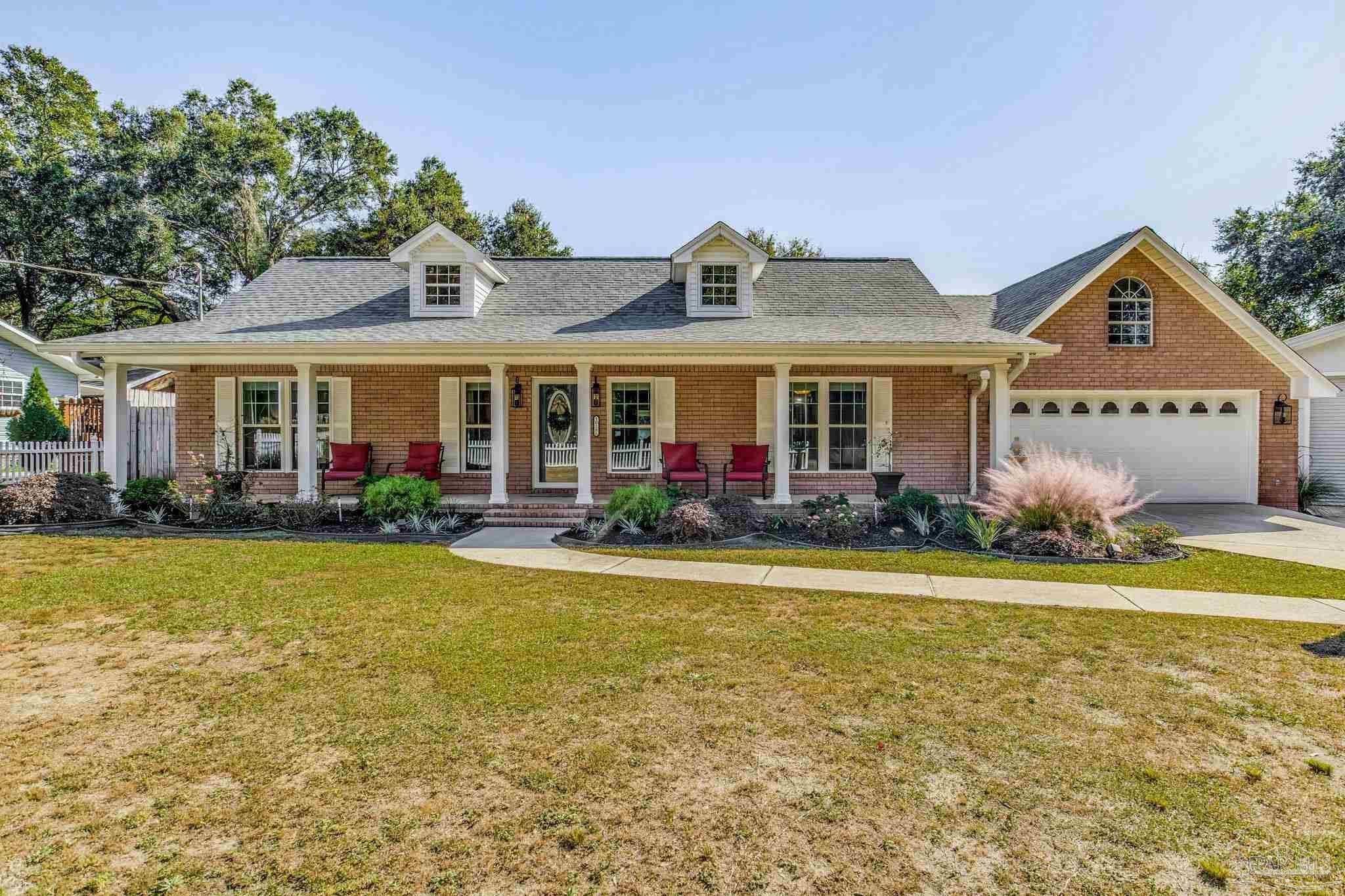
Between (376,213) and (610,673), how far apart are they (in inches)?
1290

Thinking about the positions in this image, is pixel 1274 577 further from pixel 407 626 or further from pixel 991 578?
pixel 407 626

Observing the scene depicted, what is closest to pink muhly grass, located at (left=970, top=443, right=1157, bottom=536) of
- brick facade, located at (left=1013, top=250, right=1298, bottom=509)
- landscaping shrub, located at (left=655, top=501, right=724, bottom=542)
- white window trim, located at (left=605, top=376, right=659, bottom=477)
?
landscaping shrub, located at (left=655, top=501, right=724, bottom=542)

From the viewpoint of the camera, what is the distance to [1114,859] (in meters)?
2.39

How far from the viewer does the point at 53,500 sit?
988cm

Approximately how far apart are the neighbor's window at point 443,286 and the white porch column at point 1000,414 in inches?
376

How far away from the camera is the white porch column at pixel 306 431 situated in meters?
10.7

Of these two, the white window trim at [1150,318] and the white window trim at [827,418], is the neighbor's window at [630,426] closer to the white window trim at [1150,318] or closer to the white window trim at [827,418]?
the white window trim at [827,418]

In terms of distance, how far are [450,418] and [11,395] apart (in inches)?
620

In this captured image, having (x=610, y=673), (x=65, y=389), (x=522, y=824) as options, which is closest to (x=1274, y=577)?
(x=610, y=673)

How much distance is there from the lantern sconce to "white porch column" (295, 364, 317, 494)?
56.1 feet

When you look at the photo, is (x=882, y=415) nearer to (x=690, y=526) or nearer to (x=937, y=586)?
(x=690, y=526)

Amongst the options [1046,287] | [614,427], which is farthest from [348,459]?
[1046,287]

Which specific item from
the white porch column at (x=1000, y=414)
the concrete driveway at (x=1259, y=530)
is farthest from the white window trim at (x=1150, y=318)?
the white porch column at (x=1000, y=414)

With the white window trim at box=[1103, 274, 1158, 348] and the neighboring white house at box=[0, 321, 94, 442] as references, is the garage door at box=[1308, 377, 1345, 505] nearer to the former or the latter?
the white window trim at box=[1103, 274, 1158, 348]
